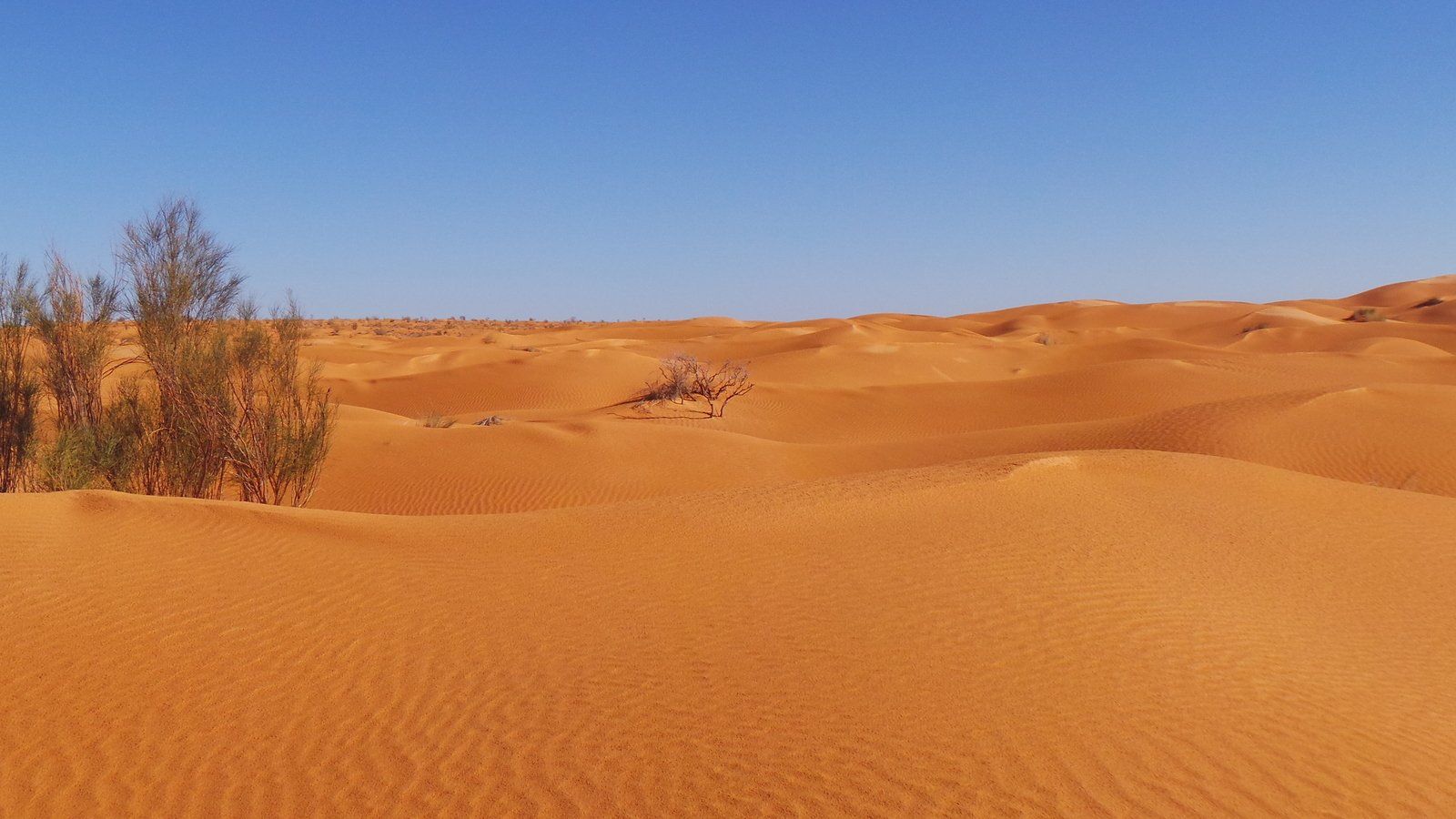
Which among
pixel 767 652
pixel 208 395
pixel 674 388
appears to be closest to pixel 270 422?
pixel 208 395

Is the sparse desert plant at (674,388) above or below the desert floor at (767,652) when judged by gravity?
above

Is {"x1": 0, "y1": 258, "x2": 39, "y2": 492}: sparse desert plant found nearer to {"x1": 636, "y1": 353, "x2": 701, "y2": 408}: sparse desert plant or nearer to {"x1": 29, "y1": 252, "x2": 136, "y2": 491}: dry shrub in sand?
{"x1": 29, "y1": 252, "x2": 136, "y2": 491}: dry shrub in sand

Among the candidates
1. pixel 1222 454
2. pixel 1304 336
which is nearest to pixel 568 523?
pixel 1222 454

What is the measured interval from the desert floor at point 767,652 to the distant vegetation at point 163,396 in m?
4.52

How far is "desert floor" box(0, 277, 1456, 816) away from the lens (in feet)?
12.5

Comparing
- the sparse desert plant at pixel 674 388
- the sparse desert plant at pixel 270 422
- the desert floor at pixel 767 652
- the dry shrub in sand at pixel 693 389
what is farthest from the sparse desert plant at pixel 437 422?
the desert floor at pixel 767 652

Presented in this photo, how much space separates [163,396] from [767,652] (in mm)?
9491

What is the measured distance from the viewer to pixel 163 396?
11.3 meters

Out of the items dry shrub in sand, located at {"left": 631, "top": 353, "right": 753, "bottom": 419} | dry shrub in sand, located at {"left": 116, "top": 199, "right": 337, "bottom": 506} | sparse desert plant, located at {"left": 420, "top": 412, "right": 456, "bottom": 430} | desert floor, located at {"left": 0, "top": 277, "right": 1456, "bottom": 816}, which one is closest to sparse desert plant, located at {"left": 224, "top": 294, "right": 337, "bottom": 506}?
dry shrub in sand, located at {"left": 116, "top": 199, "right": 337, "bottom": 506}

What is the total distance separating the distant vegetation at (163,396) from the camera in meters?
11.2

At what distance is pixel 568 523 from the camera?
8.28 metres

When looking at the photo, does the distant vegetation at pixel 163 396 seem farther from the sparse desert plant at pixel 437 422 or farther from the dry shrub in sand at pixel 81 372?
the sparse desert plant at pixel 437 422

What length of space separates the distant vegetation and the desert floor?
14.8ft

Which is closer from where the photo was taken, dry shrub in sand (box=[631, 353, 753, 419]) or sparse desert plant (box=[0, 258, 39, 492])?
sparse desert plant (box=[0, 258, 39, 492])
